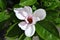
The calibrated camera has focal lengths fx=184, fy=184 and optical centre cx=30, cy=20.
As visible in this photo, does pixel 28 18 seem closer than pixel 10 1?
Yes

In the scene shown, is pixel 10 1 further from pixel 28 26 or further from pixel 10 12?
pixel 28 26

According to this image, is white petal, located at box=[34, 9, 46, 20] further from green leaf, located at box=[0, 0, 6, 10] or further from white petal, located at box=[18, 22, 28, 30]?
green leaf, located at box=[0, 0, 6, 10]

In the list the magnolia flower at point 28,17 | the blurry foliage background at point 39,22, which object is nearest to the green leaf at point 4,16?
the blurry foliage background at point 39,22

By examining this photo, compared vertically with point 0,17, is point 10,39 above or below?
below

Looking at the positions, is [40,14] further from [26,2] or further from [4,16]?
[4,16]

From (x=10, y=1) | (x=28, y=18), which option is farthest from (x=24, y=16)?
(x=10, y=1)

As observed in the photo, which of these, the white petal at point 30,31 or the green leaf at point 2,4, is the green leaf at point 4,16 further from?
the white petal at point 30,31
